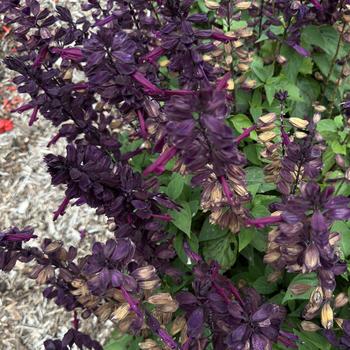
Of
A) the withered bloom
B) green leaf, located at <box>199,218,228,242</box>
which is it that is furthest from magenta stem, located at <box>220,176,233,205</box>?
green leaf, located at <box>199,218,228,242</box>

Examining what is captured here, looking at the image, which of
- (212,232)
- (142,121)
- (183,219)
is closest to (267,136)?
(142,121)

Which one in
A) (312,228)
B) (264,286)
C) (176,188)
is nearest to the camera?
(312,228)

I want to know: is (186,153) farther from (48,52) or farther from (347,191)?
(347,191)

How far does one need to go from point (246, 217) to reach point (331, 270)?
44cm

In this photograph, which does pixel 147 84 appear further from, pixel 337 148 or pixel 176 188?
pixel 337 148

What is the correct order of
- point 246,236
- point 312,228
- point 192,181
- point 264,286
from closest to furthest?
point 312,228, point 192,181, point 246,236, point 264,286

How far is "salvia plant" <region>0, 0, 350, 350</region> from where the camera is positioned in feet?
5.23

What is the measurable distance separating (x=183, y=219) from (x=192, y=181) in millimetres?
873

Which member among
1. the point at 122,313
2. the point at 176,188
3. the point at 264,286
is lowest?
the point at 264,286

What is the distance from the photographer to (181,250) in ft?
9.37

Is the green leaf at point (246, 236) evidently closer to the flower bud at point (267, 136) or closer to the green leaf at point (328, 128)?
the flower bud at point (267, 136)

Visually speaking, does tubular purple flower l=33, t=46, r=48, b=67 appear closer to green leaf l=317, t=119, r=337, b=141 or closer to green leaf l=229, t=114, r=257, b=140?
green leaf l=229, t=114, r=257, b=140

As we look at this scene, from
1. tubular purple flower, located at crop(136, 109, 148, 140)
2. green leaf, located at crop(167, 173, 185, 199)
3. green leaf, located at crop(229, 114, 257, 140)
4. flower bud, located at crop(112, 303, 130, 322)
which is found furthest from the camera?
green leaf, located at crop(229, 114, 257, 140)

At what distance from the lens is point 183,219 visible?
2.62m
